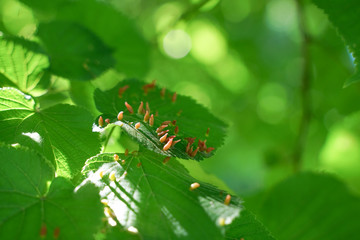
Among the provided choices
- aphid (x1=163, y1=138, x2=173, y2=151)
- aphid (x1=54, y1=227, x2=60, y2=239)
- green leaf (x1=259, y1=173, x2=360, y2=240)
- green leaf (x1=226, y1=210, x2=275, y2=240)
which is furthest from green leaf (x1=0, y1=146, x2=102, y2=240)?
green leaf (x1=259, y1=173, x2=360, y2=240)

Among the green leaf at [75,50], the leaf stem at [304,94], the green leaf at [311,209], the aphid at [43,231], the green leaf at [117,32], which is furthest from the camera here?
the leaf stem at [304,94]

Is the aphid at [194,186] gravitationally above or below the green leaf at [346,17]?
below

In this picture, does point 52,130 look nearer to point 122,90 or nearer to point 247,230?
point 122,90

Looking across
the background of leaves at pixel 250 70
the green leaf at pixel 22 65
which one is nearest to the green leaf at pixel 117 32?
the background of leaves at pixel 250 70

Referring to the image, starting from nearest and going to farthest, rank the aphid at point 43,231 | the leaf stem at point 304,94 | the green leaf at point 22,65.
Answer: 1. the aphid at point 43,231
2. the green leaf at point 22,65
3. the leaf stem at point 304,94

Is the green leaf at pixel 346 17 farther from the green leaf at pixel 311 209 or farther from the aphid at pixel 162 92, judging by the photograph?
the green leaf at pixel 311 209

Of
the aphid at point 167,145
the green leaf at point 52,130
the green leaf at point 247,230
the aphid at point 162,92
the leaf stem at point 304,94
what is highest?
the leaf stem at point 304,94

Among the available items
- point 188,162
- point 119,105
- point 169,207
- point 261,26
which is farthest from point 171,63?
point 169,207
